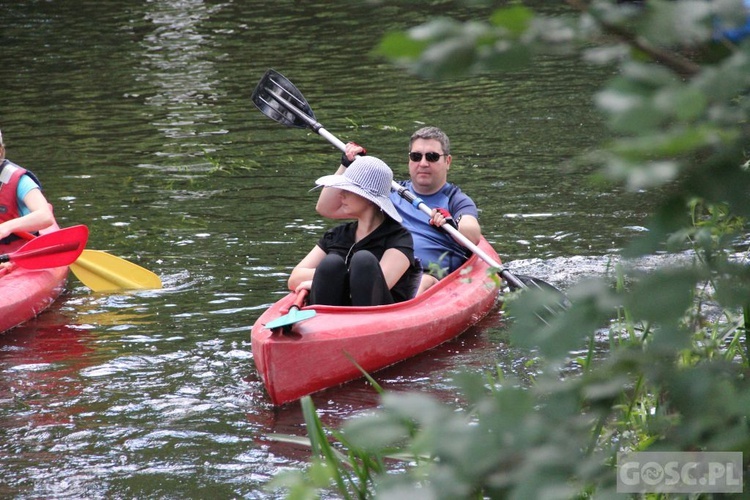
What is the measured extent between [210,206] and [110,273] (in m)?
2.04

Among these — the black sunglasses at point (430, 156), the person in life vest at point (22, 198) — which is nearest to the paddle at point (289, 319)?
the black sunglasses at point (430, 156)

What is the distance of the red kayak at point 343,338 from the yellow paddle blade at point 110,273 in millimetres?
1546

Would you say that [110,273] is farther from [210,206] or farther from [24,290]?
[210,206]

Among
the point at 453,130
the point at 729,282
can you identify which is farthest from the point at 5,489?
the point at 453,130

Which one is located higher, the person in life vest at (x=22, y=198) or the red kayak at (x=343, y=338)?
the person in life vest at (x=22, y=198)

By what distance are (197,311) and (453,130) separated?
528cm

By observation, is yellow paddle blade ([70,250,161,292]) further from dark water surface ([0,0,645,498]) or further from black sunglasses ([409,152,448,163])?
black sunglasses ([409,152,448,163])

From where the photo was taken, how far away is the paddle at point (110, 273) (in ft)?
21.0

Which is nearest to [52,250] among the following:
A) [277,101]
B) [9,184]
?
[9,184]

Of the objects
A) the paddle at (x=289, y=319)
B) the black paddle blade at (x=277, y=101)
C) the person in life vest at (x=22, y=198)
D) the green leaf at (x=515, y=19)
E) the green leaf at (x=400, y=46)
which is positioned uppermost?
the green leaf at (x=515, y=19)

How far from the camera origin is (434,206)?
6.19 m

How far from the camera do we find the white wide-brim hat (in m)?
5.07

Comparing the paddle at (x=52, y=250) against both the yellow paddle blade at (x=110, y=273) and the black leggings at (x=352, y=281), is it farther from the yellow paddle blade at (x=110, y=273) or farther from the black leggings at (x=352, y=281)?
the black leggings at (x=352, y=281)

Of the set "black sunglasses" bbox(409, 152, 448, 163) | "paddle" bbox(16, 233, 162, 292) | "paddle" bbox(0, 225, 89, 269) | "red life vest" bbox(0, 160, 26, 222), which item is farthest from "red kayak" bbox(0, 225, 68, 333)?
"black sunglasses" bbox(409, 152, 448, 163)
